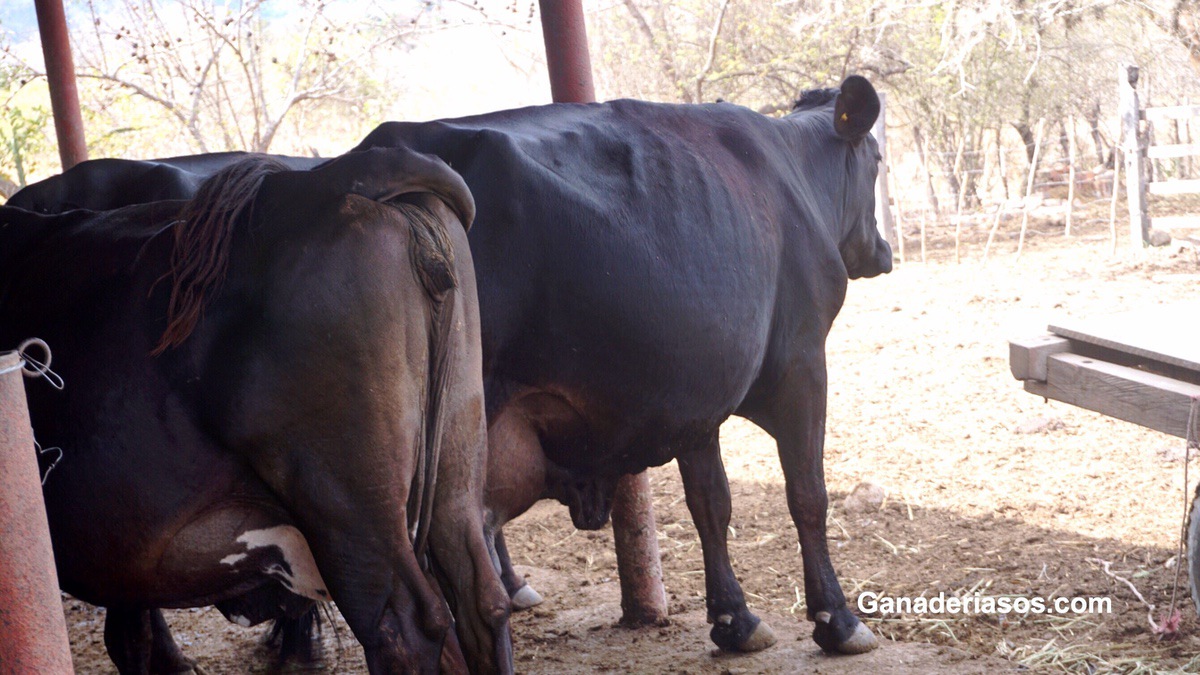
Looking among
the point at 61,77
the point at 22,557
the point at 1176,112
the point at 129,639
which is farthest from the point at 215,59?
the point at 22,557

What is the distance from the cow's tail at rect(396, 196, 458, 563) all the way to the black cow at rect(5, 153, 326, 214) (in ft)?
6.14

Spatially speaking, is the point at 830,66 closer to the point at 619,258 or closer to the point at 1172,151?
the point at 1172,151

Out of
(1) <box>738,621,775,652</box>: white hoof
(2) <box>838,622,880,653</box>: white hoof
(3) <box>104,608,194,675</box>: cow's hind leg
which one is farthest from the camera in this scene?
(1) <box>738,621,775,652</box>: white hoof

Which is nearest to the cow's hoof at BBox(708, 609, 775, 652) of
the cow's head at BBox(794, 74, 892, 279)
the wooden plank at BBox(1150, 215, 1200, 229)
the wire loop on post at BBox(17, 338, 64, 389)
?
the cow's head at BBox(794, 74, 892, 279)

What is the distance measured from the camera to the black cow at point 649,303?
3.01 meters

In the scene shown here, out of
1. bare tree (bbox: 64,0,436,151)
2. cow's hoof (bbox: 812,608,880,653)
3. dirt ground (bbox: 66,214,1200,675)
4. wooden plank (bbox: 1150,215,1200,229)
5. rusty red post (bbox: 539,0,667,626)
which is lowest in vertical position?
wooden plank (bbox: 1150,215,1200,229)

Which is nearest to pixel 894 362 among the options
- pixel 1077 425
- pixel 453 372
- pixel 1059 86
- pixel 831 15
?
pixel 1077 425

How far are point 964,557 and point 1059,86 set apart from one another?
1449 cm

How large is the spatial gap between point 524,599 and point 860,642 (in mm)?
1486

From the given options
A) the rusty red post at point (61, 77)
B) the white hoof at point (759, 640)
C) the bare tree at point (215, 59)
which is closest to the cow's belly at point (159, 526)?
the white hoof at point (759, 640)

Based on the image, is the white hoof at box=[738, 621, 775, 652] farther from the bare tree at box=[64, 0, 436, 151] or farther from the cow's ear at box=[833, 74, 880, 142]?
the bare tree at box=[64, 0, 436, 151]

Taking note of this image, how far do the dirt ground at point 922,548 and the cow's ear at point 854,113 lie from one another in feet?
5.18

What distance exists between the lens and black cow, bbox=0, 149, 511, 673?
231 cm

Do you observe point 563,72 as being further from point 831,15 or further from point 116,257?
point 831,15
